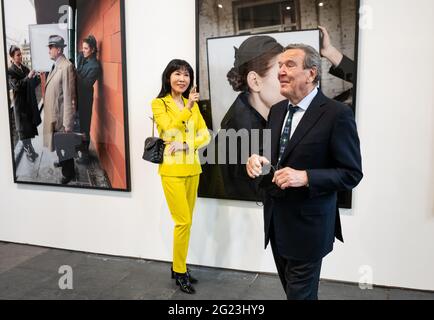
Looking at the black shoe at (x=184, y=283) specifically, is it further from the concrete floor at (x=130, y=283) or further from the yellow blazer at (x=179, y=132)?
the yellow blazer at (x=179, y=132)

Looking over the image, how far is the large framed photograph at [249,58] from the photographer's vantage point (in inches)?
103

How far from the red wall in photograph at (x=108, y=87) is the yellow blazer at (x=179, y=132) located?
662mm

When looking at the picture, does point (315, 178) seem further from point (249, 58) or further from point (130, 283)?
point (130, 283)

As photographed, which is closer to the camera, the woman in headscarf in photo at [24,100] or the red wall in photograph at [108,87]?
the red wall in photograph at [108,87]

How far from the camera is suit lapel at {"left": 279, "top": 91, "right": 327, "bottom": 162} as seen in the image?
1.69m

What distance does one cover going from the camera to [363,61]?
262cm

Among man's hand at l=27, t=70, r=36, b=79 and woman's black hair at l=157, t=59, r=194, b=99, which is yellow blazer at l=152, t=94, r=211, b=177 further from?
man's hand at l=27, t=70, r=36, b=79

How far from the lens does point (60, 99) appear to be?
3.36m

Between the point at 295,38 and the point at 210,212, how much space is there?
149cm

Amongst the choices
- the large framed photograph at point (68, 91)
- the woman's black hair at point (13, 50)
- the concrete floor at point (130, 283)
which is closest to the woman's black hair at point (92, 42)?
the large framed photograph at point (68, 91)

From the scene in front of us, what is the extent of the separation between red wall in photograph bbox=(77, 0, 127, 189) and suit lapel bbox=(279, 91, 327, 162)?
6.18ft

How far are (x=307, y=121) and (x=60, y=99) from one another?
96.8 inches

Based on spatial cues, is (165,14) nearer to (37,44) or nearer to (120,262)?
(37,44)

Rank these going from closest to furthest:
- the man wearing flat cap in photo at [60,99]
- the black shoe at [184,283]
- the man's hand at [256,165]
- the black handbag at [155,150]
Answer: the man's hand at [256,165] → the black handbag at [155,150] → the black shoe at [184,283] → the man wearing flat cap in photo at [60,99]
